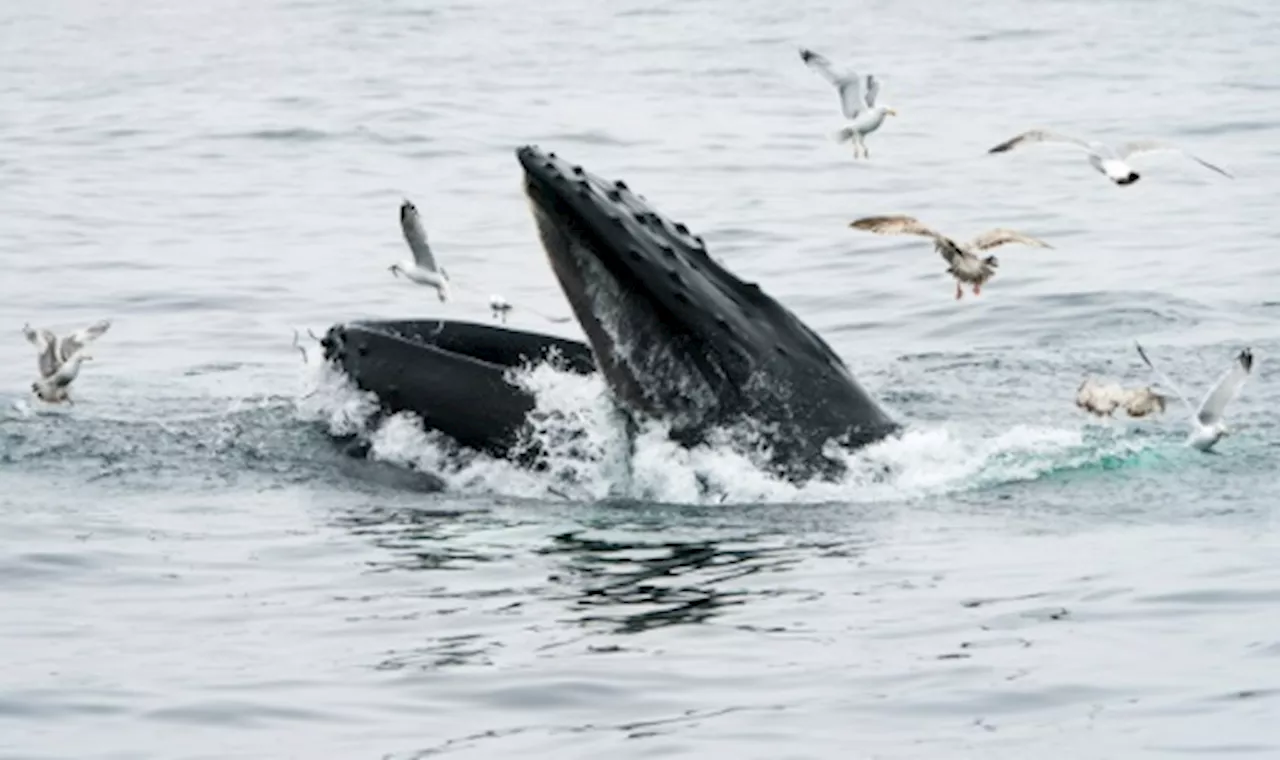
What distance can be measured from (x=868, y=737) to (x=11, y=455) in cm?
578

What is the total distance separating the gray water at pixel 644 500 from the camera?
8.95 meters

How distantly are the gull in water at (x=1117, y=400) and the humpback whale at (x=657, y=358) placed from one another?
2.34 meters

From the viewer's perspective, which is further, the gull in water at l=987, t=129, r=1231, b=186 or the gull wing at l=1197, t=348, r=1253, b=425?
the gull in water at l=987, t=129, r=1231, b=186

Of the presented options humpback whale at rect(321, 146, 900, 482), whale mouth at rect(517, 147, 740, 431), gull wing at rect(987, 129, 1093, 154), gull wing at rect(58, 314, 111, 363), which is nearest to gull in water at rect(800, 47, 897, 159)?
gull wing at rect(987, 129, 1093, 154)

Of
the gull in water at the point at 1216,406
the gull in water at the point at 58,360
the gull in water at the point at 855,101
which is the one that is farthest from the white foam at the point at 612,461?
the gull in water at the point at 855,101

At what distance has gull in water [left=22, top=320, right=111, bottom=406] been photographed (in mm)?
14047

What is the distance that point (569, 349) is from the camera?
38.8 feet

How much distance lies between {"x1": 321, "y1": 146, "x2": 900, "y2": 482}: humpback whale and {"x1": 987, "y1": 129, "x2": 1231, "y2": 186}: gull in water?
103 inches

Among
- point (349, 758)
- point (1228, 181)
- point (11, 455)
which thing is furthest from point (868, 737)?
point (1228, 181)

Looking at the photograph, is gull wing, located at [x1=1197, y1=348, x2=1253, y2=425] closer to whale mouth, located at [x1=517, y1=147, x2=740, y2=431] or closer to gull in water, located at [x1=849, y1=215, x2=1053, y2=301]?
gull in water, located at [x1=849, y1=215, x2=1053, y2=301]

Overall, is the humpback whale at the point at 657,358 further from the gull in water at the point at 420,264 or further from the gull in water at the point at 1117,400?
the gull in water at the point at 420,264

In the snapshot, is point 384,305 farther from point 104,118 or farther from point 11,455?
point 104,118

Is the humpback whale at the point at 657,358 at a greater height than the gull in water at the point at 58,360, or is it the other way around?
the humpback whale at the point at 657,358

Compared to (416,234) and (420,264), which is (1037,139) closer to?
(416,234)
